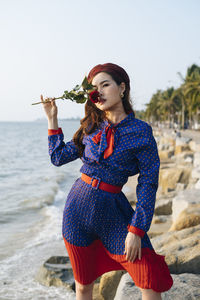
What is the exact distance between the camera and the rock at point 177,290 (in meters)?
2.72

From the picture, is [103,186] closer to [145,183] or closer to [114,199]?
[114,199]

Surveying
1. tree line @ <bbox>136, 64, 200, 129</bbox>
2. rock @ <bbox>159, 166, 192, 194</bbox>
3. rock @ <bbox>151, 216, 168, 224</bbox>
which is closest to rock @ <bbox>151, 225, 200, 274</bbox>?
rock @ <bbox>151, 216, 168, 224</bbox>

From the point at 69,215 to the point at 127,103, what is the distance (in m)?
0.81

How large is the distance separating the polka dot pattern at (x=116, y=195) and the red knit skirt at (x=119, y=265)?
5 centimetres

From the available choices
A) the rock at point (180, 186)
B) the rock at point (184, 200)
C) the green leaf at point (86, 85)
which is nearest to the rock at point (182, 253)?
the rock at point (184, 200)

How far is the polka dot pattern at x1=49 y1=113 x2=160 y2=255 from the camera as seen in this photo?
198 centimetres

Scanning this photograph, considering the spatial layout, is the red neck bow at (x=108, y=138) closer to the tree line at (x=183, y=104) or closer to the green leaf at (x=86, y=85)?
the green leaf at (x=86, y=85)

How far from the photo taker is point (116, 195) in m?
2.08

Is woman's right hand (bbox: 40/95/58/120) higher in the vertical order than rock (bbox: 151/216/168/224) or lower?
higher

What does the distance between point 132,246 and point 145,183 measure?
14.2 inches

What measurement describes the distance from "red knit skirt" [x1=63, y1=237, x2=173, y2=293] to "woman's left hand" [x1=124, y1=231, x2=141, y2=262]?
4 cm

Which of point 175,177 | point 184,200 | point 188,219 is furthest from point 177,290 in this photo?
point 175,177

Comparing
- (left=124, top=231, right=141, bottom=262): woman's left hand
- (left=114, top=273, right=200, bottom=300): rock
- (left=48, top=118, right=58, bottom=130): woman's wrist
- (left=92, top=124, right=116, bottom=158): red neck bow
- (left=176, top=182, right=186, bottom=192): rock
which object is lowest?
(left=176, top=182, right=186, bottom=192): rock

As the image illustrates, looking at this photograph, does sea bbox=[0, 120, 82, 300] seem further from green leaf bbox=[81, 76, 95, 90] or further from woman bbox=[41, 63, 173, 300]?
green leaf bbox=[81, 76, 95, 90]
